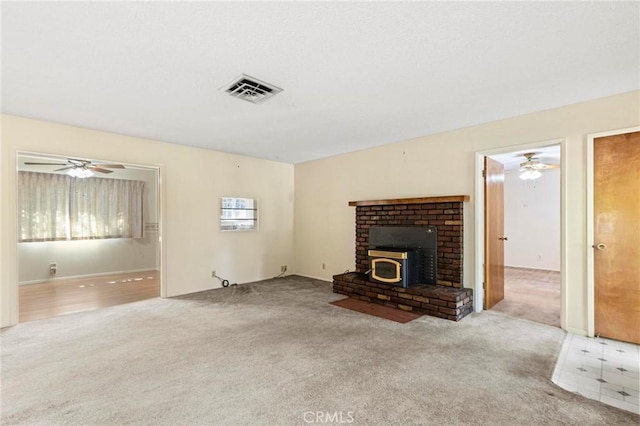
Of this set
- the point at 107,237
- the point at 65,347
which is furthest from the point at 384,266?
the point at 107,237

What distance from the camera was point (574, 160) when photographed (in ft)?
10.3

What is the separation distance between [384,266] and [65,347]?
3546 millimetres

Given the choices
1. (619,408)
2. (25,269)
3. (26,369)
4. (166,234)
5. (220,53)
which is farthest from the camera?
(25,269)

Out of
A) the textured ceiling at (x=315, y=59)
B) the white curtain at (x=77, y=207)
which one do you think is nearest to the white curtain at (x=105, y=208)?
the white curtain at (x=77, y=207)

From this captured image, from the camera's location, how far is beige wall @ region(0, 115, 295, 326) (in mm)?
3438

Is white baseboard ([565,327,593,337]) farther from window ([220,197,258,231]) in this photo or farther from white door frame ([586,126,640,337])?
window ([220,197,258,231])

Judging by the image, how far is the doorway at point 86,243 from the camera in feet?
16.8

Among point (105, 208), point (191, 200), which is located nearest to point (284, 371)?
point (191, 200)

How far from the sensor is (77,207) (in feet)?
21.2

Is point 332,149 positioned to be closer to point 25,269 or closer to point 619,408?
point 619,408

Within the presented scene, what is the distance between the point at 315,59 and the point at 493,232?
330cm

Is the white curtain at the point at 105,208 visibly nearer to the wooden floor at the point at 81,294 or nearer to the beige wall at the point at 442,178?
the wooden floor at the point at 81,294

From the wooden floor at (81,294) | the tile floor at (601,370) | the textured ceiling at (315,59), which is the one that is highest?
the textured ceiling at (315,59)

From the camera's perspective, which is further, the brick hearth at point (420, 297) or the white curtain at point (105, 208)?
the white curtain at point (105, 208)
